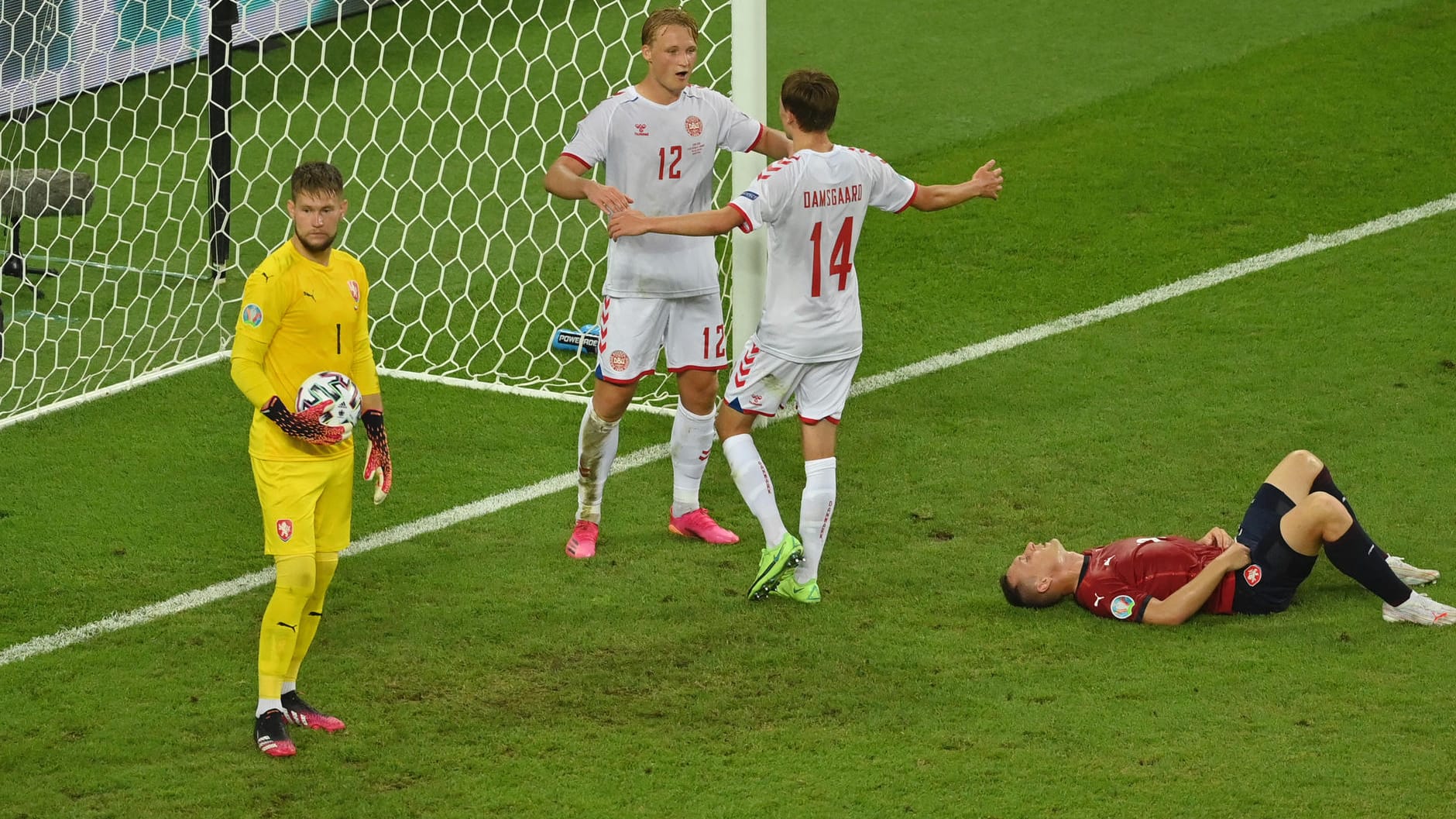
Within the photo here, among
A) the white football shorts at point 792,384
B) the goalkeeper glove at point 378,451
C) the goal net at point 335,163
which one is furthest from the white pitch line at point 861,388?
the white football shorts at point 792,384

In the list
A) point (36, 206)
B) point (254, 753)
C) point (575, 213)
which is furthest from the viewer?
point (575, 213)

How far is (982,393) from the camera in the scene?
8023 mm

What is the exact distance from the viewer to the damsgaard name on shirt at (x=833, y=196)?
5.72m

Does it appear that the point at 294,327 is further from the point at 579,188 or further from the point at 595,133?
the point at 595,133

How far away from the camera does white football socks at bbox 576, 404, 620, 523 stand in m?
6.50

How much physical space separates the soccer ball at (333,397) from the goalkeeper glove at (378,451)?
188 millimetres

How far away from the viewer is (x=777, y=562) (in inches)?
235

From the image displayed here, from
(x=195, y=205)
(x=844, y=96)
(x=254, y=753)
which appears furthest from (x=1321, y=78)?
(x=254, y=753)

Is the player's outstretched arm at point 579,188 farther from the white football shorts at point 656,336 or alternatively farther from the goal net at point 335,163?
the goal net at point 335,163

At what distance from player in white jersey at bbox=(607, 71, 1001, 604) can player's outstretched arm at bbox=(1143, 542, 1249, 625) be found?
3.76 feet

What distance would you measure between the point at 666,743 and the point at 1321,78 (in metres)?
8.11

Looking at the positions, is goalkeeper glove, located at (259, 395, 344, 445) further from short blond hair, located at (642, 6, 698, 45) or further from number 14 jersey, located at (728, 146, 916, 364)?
short blond hair, located at (642, 6, 698, 45)

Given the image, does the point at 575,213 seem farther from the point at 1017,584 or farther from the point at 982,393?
the point at 1017,584

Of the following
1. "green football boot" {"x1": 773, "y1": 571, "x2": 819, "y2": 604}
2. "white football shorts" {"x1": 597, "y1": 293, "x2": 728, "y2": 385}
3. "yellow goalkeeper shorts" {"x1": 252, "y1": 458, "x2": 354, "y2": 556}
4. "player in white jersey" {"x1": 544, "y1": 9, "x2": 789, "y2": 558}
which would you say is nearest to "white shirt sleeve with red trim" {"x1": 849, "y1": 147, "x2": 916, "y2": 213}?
"player in white jersey" {"x1": 544, "y1": 9, "x2": 789, "y2": 558}
